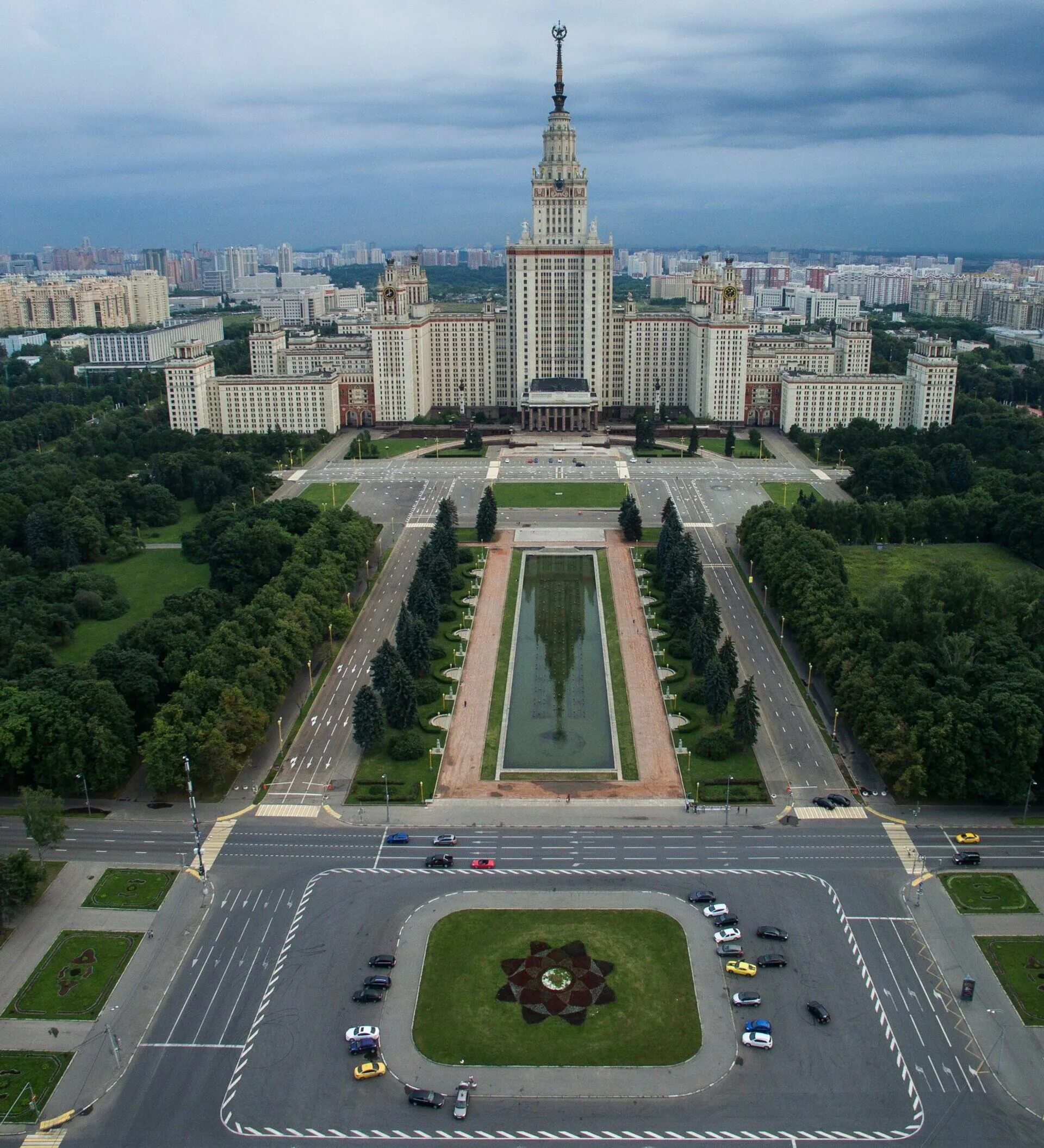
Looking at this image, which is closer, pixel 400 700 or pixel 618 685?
pixel 400 700

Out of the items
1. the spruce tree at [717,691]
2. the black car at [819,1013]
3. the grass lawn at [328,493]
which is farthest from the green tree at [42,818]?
the grass lawn at [328,493]

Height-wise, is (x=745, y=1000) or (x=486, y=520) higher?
(x=486, y=520)

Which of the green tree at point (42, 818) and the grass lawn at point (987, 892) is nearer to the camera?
the grass lawn at point (987, 892)

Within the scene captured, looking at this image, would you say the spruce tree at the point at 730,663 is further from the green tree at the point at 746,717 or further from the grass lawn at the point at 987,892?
the grass lawn at the point at 987,892

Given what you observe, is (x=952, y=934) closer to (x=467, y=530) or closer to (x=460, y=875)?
(x=460, y=875)

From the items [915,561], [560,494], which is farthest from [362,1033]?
[560,494]

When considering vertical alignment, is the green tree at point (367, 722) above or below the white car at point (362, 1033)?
above

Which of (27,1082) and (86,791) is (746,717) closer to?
(86,791)
